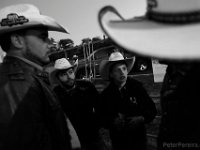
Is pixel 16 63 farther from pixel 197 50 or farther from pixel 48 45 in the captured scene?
pixel 197 50

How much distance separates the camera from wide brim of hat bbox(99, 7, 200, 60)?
2.99 feet

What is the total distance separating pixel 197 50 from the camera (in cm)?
88

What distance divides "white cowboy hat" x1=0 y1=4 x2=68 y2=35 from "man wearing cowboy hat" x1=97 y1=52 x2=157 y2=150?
1.77 metres

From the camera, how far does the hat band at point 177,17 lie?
964 mm

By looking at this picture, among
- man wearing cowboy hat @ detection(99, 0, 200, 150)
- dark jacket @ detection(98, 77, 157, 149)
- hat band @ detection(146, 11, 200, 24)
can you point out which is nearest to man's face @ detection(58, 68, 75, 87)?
dark jacket @ detection(98, 77, 157, 149)

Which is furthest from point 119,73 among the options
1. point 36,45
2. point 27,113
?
point 27,113

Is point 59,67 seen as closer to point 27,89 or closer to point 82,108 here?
point 82,108

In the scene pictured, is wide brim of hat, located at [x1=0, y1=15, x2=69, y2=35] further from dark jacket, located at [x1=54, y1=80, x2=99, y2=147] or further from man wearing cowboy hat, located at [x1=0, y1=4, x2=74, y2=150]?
dark jacket, located at [x1=54, y1=80, x2=99, y2=147]

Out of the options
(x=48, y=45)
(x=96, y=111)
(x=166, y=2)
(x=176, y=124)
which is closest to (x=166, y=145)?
(x=176, y=124)

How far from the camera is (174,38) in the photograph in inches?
38.7

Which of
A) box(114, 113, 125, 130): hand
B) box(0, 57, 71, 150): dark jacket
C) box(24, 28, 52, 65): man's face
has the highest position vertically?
box(24, 28, 52, 65): man's face

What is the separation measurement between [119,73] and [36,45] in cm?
183

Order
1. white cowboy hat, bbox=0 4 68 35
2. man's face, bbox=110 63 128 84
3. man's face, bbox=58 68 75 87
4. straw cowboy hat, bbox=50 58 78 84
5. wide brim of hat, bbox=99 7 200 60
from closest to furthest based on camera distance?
wide brim of hat, bbox=99 7 200 60 < white cowboy hat, bbox=0 4 68 35 < man's face, bbox=110 63 128 84 < man's face, bbox=58 68 75 87 < straw cowboy hat, bbox=50 58 78 84

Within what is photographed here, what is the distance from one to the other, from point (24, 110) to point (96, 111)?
2.03 meters
